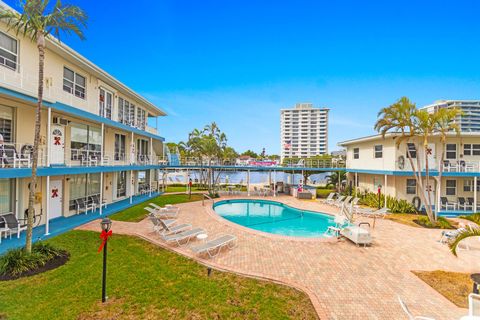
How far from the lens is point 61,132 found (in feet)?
41.7

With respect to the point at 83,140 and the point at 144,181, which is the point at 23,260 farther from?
the point at 144,181

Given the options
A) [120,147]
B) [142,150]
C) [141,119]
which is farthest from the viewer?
[142,150]

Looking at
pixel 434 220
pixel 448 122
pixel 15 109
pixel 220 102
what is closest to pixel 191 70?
pixel 220 102

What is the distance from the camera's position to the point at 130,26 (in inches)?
862

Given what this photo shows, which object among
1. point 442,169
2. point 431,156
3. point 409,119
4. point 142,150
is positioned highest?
point 409,119

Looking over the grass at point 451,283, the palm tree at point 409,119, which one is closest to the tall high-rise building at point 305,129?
the palm tree at point 409,119

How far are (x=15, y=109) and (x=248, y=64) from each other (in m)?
32.3

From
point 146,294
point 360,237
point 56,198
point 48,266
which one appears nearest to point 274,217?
point 360,237

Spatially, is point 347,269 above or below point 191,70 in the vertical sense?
below

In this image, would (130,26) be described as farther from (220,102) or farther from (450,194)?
(220,102)

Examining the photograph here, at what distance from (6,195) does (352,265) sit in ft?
47.9

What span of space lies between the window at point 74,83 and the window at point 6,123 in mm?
3470

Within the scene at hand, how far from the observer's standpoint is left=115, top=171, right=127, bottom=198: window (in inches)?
782

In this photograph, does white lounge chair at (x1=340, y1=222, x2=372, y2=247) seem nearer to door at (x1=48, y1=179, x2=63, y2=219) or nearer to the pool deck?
the pool deck
